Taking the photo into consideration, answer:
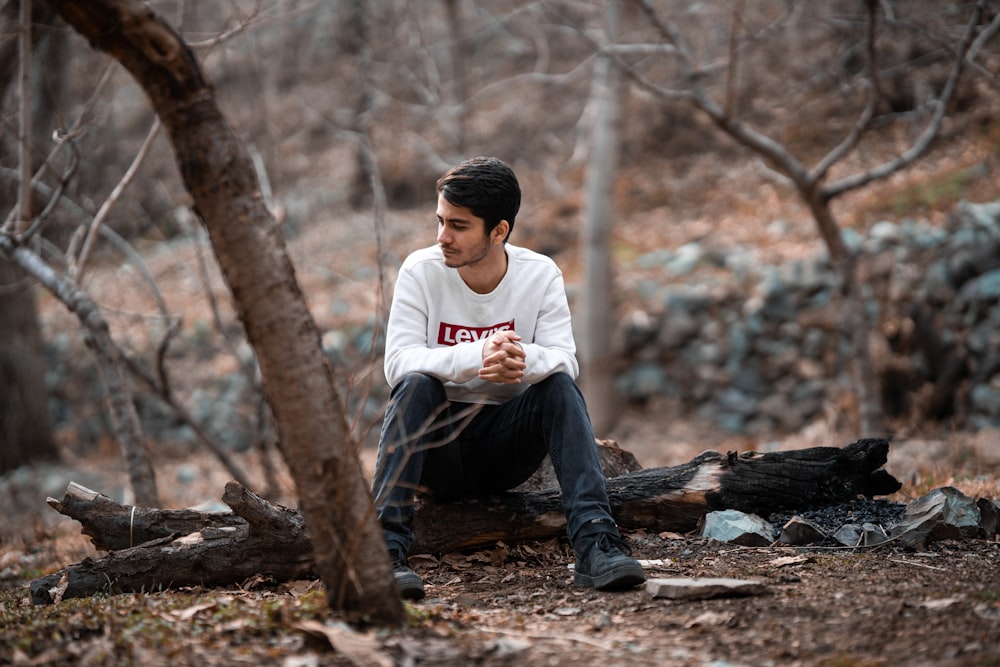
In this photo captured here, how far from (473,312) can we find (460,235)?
1.07ft

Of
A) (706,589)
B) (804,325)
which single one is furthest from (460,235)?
(804,325)

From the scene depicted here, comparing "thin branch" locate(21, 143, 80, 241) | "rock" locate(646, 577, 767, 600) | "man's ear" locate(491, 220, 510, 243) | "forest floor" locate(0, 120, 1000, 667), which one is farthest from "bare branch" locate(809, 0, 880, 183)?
"thin branch" locate(21, 143, 80, 241)


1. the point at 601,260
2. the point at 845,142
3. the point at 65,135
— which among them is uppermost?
the point at 65,135

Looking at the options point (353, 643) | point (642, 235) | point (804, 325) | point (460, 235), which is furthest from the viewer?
point (642, 235)

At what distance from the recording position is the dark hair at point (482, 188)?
11.4 ft

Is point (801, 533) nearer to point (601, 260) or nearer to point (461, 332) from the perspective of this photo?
point (461, 332)

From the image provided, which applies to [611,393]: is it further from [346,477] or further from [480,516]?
[346,477]

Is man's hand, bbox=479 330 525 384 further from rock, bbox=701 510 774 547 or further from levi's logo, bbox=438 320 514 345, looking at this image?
rock, bbox=701 510 774 547

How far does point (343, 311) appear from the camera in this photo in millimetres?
11086

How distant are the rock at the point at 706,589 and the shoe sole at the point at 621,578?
11 centimetres

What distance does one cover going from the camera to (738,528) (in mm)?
3779

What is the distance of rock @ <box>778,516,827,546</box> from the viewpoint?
12.1ft

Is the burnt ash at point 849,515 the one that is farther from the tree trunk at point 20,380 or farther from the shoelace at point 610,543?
the tree trunk at point 20,380

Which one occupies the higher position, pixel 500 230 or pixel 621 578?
pixel 500 230
